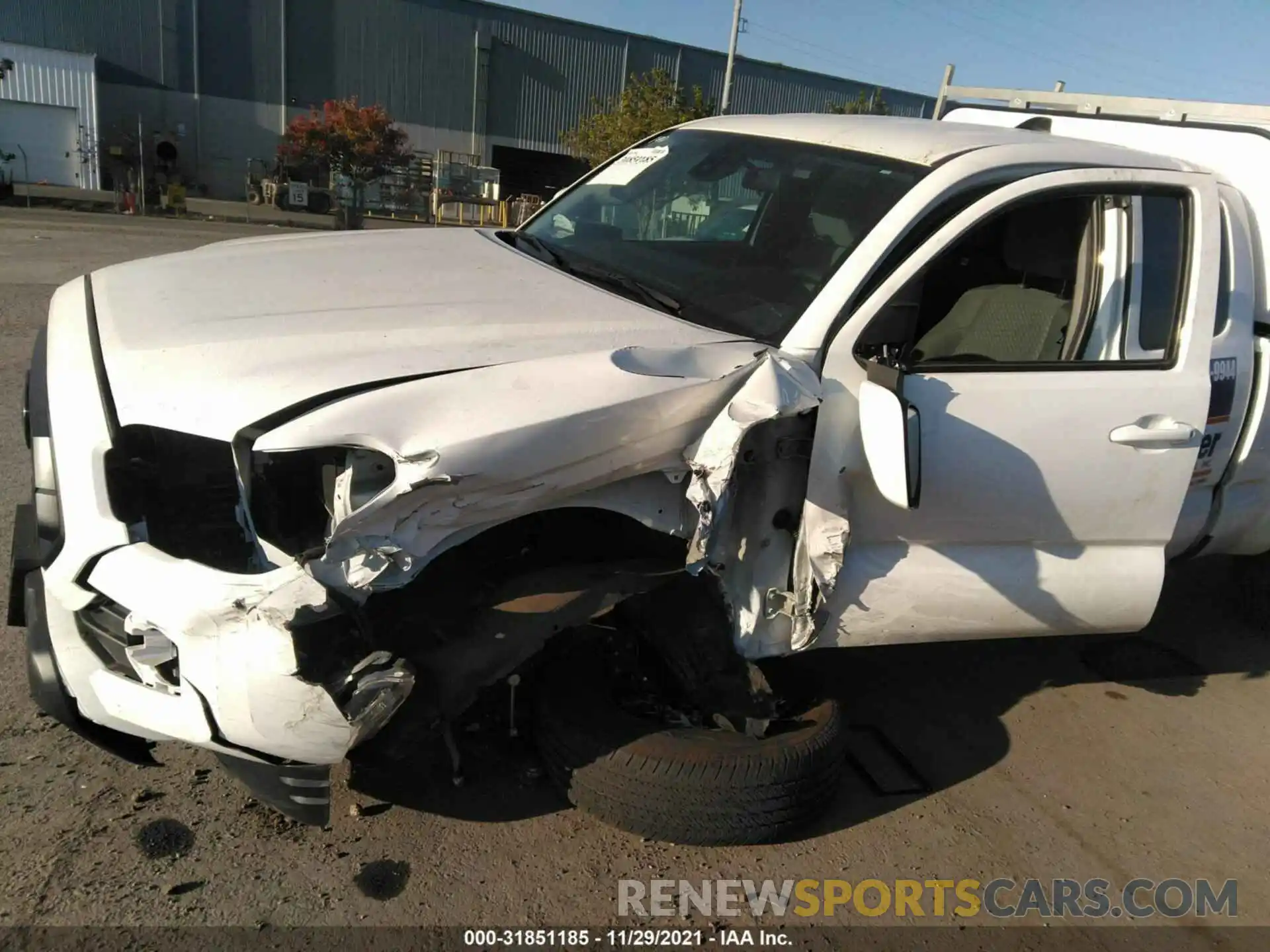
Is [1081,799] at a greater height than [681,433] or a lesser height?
lesser

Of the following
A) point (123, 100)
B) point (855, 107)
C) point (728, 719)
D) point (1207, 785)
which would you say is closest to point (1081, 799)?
point (1207, 785)

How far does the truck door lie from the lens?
8.67ft

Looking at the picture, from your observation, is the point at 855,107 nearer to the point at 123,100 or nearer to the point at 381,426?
the point at 123,100

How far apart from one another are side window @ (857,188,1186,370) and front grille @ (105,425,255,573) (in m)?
1.98

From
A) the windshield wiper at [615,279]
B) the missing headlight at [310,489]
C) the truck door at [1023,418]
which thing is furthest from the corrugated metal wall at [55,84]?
the missing headlight at [310,489]

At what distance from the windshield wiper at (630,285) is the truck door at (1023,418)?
0.54 metres

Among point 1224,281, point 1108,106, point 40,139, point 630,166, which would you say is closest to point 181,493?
point 630,166

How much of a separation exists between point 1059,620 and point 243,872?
2.54 metres

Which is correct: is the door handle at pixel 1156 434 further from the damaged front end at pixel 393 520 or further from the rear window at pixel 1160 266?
the damaged front end at pixel 393 520

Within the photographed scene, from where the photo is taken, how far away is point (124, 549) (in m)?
2.08

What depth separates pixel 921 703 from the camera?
3568 mm

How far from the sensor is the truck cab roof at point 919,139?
3055 millimetres

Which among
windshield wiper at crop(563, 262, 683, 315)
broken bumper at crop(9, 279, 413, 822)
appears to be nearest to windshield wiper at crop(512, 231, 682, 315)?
windshield wiper at crop(563, 262, 683, 315)

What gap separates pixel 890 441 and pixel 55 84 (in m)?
37.0
